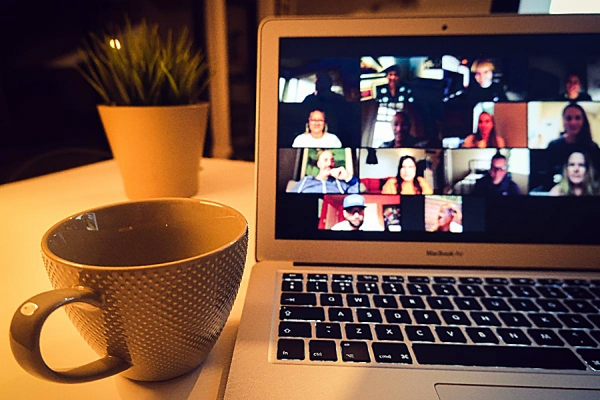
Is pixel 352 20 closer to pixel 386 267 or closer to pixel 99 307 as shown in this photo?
pixel 386 267

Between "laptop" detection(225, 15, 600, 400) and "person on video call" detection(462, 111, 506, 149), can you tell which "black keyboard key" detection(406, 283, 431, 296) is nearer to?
"laptop" detection(225, 15, 600, 400)

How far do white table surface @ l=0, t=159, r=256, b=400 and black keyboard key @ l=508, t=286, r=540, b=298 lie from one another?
0.82 feet

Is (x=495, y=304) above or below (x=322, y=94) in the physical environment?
below

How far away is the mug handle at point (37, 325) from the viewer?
196 mm

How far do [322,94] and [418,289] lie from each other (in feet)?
0.73

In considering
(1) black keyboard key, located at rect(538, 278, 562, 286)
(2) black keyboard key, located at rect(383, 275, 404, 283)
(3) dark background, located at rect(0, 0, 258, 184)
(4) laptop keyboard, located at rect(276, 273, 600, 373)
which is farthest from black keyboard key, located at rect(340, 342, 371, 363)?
(3) dark background, located at rect(0, 0, 258, 184)

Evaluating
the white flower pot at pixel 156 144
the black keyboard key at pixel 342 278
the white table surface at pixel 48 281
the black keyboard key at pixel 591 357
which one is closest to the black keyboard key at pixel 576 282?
the black keyboard key at pixel 591 357

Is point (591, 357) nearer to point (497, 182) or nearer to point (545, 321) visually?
point (545, 321)

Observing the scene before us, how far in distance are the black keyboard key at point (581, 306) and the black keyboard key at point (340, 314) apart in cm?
19

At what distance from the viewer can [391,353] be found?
29cm

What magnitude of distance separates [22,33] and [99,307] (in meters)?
0.74

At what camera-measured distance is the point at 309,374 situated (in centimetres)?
27

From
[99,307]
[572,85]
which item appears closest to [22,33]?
[99,307]

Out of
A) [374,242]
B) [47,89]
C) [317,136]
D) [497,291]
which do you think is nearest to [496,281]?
[497,291]
